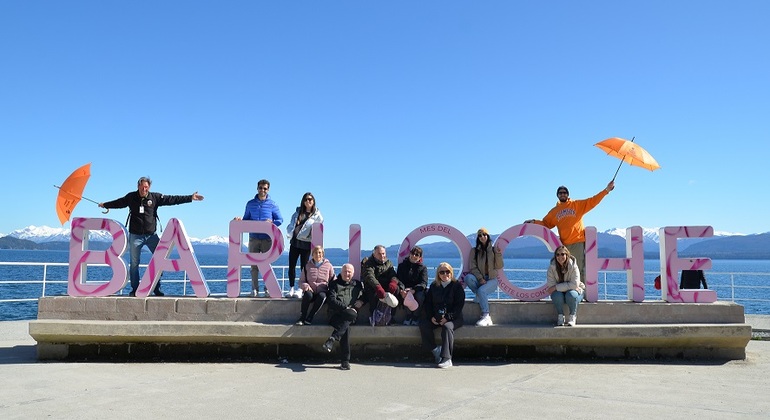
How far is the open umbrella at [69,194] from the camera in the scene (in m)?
8.85

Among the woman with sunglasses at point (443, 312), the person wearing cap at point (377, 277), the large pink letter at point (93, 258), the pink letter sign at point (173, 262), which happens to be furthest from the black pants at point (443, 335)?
the large pink letter at point (93, 258)

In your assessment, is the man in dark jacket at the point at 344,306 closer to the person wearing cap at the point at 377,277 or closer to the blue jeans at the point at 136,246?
the person wearing cap at the point at 377,277

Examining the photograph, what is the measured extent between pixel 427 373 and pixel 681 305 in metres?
4.17

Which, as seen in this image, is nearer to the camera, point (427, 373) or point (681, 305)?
point (427, 373)

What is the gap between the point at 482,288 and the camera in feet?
27.5

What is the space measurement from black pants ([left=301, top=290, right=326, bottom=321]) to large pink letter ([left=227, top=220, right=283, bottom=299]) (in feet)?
2.38

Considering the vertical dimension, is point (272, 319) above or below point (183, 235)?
below

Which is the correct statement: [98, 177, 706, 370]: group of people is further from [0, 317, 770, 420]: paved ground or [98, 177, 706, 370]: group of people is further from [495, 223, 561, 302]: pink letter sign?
[0, 317, 770, 420]: paved ground

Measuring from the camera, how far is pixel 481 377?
7.16 meters

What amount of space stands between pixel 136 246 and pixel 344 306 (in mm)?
3564

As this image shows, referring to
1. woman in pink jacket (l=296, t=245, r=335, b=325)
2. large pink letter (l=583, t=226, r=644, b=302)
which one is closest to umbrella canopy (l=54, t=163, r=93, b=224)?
woman in pink jacket (l=296, t=245, r=335, b=325)

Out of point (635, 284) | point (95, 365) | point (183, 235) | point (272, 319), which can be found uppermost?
point (183, 235)

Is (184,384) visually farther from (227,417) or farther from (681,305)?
(681,305)

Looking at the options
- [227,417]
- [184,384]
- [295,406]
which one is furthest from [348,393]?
[184,384]
